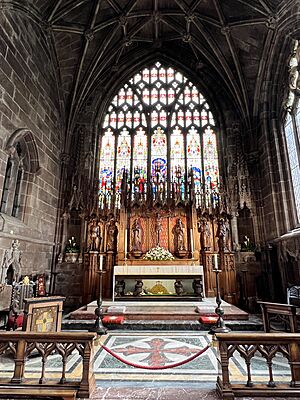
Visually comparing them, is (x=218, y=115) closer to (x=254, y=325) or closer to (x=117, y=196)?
(x=117, y=196)

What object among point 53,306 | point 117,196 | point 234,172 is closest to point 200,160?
point 234,172

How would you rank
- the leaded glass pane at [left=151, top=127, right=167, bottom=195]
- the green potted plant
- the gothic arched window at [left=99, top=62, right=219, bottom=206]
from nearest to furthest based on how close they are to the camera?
1. the green potted plant
2. the gothic arched window at [left=99, top=62, right=219, bottom=206]
3. the leaded glass pane at [left=151, top=127, right=167, bottom=195]

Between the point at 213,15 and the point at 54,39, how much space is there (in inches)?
304

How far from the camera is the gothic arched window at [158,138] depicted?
41.6 ft

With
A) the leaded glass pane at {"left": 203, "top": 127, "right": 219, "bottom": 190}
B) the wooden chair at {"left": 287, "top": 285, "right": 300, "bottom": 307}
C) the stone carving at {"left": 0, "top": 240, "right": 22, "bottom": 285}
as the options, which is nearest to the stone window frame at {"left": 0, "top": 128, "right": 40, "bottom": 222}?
the stone carving at {"left": 0, "top": 240, "right": 22, "bottom": 285}

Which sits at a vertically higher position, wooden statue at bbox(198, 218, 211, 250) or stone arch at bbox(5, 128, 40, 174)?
stone arch at bbox(5, 128, 40, 174)

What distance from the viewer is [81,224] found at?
12.2 meters

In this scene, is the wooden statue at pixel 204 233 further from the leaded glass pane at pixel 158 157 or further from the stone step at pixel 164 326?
the stone step at pixel 164 326

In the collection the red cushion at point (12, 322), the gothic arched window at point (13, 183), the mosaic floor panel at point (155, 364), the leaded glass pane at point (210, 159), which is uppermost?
the leaded glass pane at point (210, 159)

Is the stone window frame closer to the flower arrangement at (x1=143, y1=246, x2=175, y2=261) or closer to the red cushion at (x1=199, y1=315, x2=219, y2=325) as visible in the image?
the flower arrangement at (x1=143, y1=246, x2=175, y2=261)

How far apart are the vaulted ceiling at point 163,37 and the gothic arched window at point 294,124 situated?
227cm

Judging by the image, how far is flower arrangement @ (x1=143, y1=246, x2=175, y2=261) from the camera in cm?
1072

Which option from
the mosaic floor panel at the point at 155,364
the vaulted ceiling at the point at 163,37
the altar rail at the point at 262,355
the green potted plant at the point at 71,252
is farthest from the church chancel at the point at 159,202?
the altar rail at the point at 262,355

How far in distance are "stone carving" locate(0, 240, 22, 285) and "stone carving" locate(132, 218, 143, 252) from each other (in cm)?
455
